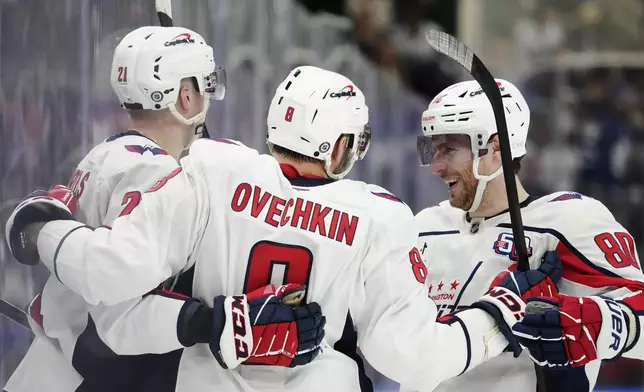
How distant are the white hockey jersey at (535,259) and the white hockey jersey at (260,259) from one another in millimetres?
387

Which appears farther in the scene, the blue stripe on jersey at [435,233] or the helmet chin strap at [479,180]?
the blue stripe on jersey at [435,233]

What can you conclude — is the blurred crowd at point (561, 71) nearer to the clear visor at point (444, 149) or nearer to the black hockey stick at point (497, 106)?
the clear visor at point (444, 149)

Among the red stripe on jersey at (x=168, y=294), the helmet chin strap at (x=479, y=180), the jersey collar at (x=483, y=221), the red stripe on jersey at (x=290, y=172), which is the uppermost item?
the red stripe on jersey at (x=290, y=172)

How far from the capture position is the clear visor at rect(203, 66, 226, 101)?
222 cm

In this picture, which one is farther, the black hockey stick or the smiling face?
the smiling face

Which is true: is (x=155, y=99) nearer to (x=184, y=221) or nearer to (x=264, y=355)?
(x=184, y=221)

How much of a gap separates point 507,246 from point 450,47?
1.57 ft

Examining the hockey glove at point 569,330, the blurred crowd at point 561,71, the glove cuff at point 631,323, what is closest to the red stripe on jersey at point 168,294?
the hockey glove at point 569,330

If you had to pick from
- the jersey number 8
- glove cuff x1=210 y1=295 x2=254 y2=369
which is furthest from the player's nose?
glove cuff x1=210 y1=295 x2=254 y2=369

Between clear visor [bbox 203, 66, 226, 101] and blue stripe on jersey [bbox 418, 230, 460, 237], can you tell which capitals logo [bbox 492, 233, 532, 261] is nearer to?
blue stripe on jersey [bbox 418, 230, 460, 237]

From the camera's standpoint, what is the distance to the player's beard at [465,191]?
2330mm

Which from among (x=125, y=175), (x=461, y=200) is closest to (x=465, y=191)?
(x=461, y=200)

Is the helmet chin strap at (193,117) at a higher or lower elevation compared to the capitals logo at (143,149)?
higher

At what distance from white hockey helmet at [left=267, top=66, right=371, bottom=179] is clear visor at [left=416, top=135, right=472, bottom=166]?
0.42 m
